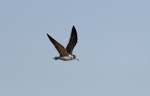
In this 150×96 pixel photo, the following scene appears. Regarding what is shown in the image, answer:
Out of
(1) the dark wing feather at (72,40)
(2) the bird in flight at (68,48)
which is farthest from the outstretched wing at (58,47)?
(1) the dark wing feather at (72,40)

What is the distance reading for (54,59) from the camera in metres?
31.8

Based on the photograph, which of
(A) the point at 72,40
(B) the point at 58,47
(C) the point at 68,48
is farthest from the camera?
(A) the point at 72,40

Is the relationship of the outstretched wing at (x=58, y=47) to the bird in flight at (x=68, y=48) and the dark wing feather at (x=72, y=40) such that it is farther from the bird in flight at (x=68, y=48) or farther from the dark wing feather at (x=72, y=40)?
the dark wing feather at (x=72, y=40)

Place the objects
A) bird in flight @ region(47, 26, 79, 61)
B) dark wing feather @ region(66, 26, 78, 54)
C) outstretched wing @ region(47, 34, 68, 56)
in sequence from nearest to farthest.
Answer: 1. outstretched wing @ region(47, 34, 68, 56)
2. bird in flight @ region(47, 26, 79, 61)
3. dark wing feather @ region(66, 26, 78, 54)

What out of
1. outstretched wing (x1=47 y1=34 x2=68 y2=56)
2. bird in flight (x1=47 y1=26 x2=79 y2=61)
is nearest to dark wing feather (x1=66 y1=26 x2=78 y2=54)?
bird in flight (x1=47 y1=26 x2=79 y2=61)

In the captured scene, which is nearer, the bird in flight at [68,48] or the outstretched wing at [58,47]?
the outstretched wing at [58,47]

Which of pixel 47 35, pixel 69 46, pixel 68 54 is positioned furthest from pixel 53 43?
pixel 69 46

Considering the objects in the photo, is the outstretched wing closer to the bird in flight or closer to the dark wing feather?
the bird in flight

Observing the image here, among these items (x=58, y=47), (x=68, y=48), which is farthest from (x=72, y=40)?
(x=58, y=47)

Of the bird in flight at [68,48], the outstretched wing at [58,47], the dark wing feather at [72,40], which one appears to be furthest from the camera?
the dark wing feather at [72,40]

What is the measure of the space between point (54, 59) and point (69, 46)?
423cm

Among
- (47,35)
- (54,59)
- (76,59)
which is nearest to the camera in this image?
(47,35)

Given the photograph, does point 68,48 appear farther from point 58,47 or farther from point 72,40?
point 58,47

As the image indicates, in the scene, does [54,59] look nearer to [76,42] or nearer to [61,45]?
[61,45]
